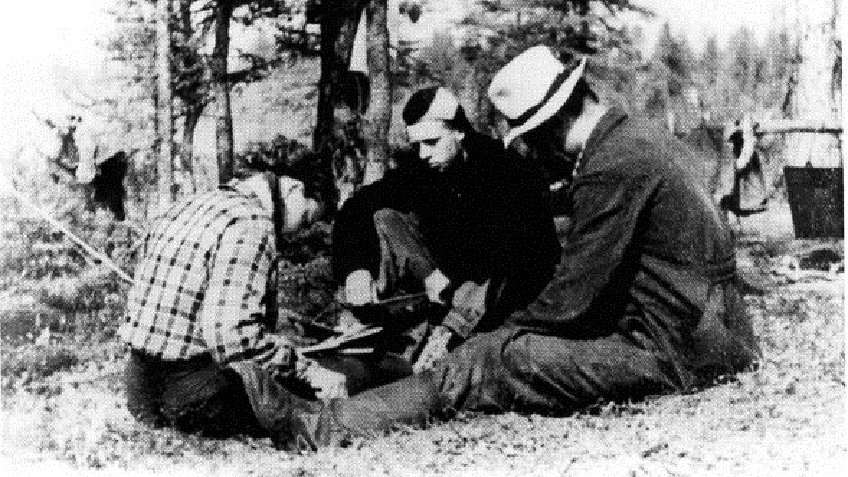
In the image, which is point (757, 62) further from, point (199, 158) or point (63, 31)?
point (63, 31)

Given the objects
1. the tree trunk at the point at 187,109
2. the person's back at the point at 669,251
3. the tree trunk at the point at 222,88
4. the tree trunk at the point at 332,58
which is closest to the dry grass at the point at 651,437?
the person's back at the point at 669,251

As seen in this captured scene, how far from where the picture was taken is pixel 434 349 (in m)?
5.95

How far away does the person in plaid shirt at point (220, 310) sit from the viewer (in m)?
5.83

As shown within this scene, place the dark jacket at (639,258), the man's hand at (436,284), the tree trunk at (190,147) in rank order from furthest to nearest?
the tree trunk at (190,147)
the man's hand at (436,284)
the dark jacket at (639,258)

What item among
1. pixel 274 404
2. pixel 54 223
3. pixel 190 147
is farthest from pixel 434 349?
pixel 54 223

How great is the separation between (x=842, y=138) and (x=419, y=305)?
2325 millimetres

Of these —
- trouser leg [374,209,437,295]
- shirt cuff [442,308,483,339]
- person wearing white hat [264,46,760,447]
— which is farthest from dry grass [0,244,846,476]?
trouser leg [374,209,437,295]

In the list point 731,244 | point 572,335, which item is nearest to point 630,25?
point 731,244

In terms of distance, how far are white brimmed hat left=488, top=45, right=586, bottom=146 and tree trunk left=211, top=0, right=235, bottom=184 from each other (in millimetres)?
1388

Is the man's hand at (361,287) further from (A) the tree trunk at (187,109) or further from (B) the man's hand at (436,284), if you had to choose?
(A) the tree trunk at (187,109)

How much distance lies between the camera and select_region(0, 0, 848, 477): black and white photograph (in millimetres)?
5801

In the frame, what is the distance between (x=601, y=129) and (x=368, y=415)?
1.80 m

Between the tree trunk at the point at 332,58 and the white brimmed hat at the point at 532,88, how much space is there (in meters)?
0.79

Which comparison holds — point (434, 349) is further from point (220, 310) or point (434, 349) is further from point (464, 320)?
point (220, 310)
